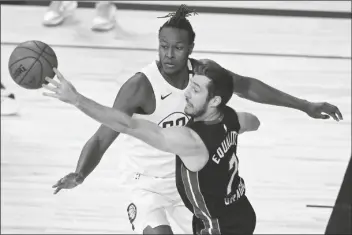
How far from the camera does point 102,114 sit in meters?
3.17

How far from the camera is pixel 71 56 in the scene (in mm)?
8266

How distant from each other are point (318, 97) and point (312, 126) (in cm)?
53

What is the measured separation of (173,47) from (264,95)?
64 centimetres

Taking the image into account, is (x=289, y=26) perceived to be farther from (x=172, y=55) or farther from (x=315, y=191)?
(x=172, y=55)

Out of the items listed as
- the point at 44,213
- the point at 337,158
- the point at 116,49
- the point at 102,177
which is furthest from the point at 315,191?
the point at 116,49

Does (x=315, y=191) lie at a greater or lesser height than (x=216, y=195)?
lesser

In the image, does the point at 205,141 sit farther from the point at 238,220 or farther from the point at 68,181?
the point at 68,181

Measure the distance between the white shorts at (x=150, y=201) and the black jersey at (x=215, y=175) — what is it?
0.46m

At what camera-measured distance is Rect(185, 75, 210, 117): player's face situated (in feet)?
10.7

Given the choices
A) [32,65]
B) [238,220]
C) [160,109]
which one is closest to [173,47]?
[160,109]

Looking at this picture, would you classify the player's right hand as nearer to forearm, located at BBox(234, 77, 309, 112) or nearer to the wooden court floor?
the wooden court floor

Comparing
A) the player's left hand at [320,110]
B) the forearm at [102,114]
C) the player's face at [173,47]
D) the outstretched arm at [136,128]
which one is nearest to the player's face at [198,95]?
the outstretched arm at [136,128]

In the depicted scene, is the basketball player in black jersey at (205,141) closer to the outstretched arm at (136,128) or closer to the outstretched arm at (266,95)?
Result: the outstretched arm at (136,128)

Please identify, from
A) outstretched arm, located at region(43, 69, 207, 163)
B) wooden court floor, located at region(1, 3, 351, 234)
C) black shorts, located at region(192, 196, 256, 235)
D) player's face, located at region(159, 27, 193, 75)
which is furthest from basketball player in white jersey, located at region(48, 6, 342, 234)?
outstretched arm, located at region(43, 69, 207, 163)
